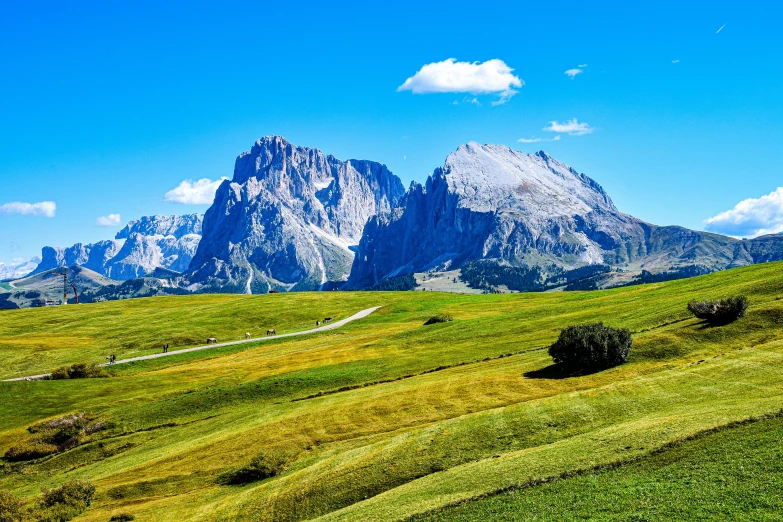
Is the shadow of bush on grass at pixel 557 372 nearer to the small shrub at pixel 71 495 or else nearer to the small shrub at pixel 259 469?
the small shrub at pixel 259 469

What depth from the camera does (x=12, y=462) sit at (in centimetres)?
4862

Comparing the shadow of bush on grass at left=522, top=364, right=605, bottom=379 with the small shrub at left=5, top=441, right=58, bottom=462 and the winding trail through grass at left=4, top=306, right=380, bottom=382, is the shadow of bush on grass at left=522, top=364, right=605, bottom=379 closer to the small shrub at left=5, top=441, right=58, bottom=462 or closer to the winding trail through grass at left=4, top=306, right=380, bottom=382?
the small shrub at left=5, top=441, right=58, bottom=462

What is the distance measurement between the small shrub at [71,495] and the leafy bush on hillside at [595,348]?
3663 centimetres

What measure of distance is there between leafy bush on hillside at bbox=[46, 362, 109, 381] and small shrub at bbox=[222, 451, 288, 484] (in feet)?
161

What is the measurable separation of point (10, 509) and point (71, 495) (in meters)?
3.49

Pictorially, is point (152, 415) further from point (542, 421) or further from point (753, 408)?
point (753, 408)

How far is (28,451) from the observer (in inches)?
1946

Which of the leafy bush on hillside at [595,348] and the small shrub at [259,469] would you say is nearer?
the small shrub at [259,469]

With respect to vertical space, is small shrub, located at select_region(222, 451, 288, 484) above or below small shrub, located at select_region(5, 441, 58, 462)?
above

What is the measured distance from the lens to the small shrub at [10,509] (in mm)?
34750

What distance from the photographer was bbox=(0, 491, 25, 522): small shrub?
34.8 meters

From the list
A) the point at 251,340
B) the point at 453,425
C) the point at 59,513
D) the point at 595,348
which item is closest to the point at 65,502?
the point at 59,513

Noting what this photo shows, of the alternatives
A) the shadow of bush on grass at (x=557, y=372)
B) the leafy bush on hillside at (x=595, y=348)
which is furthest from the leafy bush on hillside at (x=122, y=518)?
the leafy bush on hillside at (x=595, y=348)

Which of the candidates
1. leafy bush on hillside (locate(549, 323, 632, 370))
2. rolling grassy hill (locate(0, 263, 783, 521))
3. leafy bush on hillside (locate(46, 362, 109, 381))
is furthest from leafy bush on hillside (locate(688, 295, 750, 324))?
leafy bush on hillside (locate(46, 362, 109, 381))
